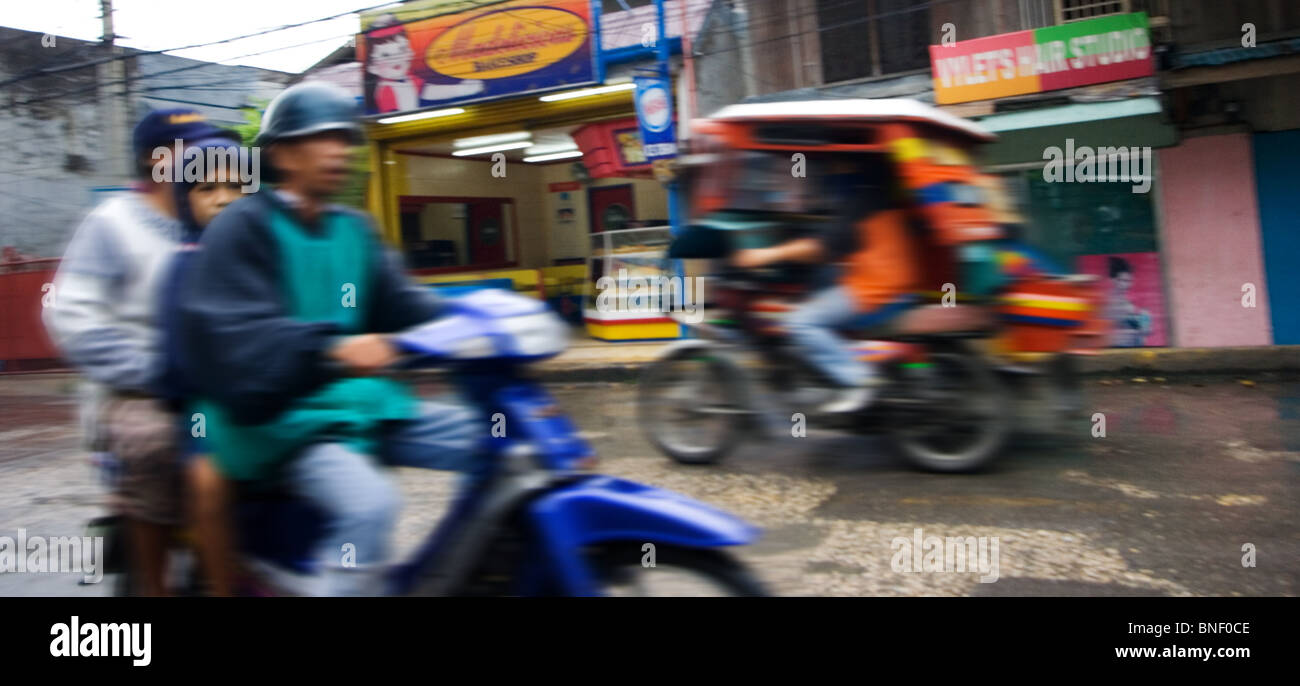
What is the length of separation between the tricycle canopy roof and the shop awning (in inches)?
191

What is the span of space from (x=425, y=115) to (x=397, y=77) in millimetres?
701

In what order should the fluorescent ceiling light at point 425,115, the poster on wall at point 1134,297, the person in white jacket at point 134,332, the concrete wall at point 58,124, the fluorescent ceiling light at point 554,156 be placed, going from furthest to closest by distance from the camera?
the concrete wall at point 58,124 < the fluorescent ceiling light at point 554,156 < the fluorescent ceiling light at point 425,115 < the poster on wall at point 1134,297 < the person in white jacket at point 134,332

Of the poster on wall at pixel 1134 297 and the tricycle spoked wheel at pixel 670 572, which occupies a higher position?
the poster on wall at pixel 1134 297

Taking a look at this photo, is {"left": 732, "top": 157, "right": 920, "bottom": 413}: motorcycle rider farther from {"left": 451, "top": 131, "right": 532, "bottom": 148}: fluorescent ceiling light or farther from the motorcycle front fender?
{"left": 451, "top": 131, "right": 532, "bottom": 148}: fluorescent ceiling light

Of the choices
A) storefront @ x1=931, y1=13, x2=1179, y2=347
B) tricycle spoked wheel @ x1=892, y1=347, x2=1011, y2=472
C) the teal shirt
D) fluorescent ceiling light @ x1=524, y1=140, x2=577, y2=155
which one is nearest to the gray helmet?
the teal shirt

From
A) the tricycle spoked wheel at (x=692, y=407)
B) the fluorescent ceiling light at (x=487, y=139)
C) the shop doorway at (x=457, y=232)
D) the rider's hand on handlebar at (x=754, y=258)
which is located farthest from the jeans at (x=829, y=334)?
the shop doorway at (x=457, y=232)

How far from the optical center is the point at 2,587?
435cm

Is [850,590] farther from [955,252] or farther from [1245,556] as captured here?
[955,252]

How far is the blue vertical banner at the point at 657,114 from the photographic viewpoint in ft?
42.1

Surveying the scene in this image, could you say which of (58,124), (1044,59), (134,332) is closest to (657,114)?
(1044,59)

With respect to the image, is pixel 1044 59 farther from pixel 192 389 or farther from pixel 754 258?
pixel 192 389

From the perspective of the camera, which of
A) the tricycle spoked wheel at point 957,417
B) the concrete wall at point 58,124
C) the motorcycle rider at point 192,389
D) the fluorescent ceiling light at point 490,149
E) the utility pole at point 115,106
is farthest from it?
the concrete wall at point 58,124

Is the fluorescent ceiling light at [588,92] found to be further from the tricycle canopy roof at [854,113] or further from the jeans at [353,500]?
the jeans at [353,500]

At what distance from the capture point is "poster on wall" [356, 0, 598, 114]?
13938 millimetres
